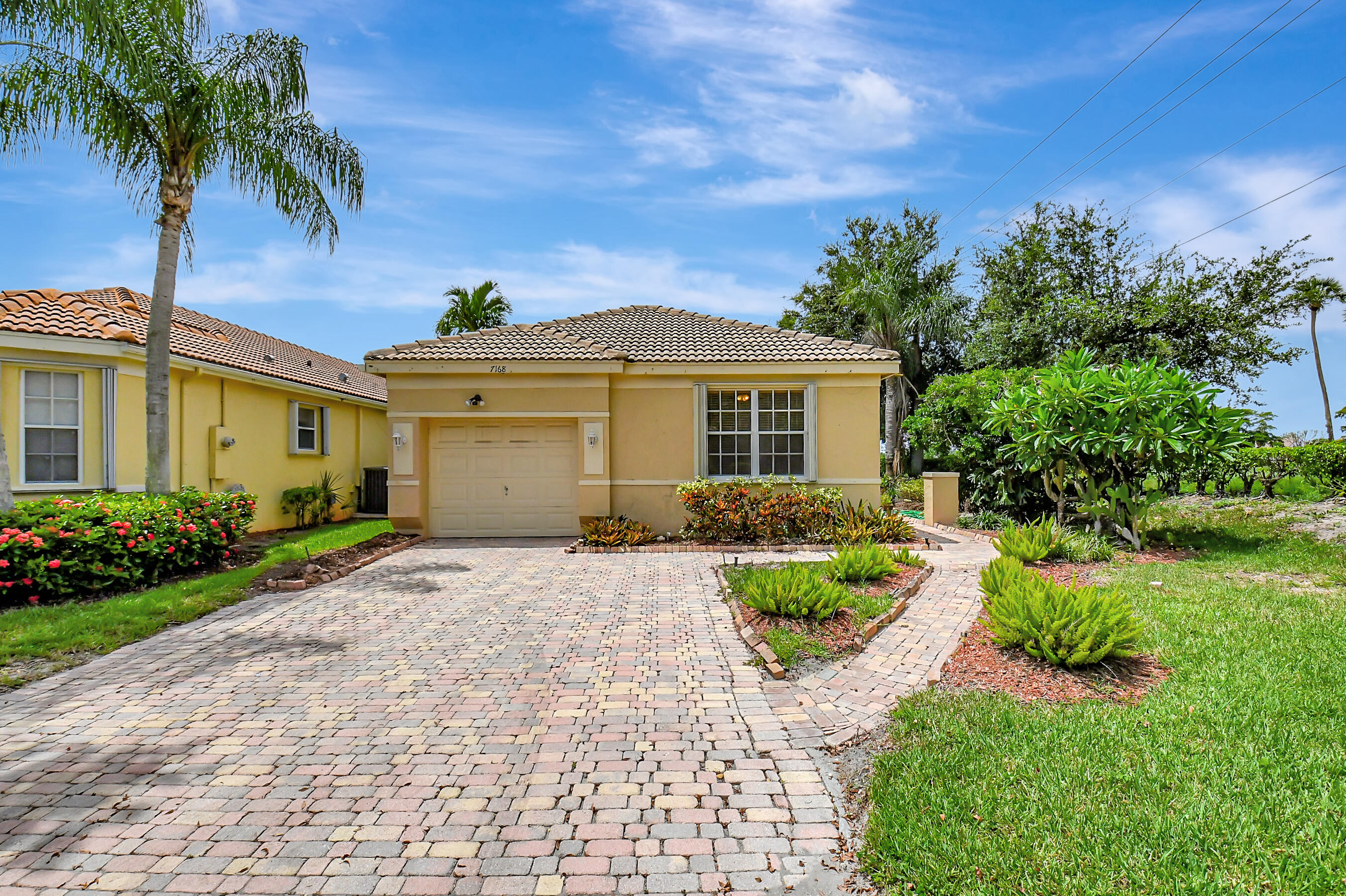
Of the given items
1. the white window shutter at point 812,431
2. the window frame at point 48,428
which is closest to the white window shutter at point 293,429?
the window frame at point 48,428

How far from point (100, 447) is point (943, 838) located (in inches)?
518

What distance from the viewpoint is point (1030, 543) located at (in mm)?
8641

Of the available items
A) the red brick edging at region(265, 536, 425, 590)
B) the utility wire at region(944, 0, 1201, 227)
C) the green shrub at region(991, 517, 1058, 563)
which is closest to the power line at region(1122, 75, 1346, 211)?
the utility wire at region(944, 0, 1201, 227)

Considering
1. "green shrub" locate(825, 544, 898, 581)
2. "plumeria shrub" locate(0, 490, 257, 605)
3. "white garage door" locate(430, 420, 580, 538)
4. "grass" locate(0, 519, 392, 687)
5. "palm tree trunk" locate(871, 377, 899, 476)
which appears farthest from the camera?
"palm tree trunk" locate(871, 377, 899, 476)

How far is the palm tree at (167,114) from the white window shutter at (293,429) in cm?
409

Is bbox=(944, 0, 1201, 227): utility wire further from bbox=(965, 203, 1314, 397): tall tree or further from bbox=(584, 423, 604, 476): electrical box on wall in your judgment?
bbox=(584, 423, 604, 476): electrical box on wall

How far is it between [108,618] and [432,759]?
5240 mm

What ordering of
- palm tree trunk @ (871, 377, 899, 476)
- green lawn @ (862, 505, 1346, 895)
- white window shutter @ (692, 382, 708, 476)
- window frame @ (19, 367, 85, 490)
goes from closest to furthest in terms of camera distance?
green lawn @ (862, 505, 1346, 895) → window frame @ (19, 367, 85, 490) → white window shutter @ (692, 382, 708, 476) → palm tree trunk @ (871, 377, 899, 476)

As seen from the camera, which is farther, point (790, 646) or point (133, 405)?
point (133, 405)

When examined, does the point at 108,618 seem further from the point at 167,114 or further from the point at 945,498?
the point at 945,498

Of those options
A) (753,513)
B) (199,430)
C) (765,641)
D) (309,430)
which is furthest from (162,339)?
(765,641)

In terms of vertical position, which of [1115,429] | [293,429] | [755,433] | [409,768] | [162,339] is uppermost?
[162,339]

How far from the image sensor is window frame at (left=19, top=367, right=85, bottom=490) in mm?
9734

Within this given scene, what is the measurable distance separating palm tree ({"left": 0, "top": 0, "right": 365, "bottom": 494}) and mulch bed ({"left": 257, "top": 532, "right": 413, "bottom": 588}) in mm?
2534
